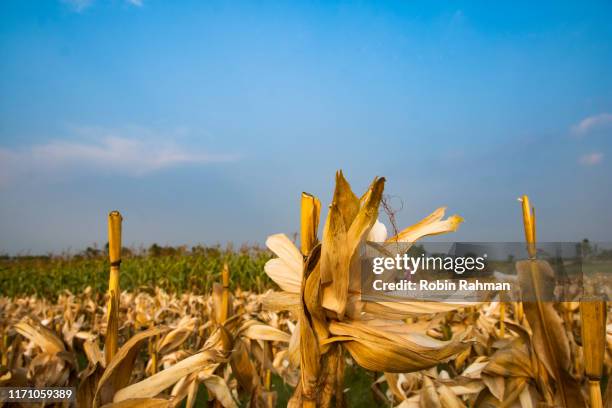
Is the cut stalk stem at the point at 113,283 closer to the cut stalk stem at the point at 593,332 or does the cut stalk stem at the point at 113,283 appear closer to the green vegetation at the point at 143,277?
the cut stalk stem at the point at 593,332

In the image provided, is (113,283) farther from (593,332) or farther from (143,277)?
(143,277)

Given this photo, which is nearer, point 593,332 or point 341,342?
point 341,342

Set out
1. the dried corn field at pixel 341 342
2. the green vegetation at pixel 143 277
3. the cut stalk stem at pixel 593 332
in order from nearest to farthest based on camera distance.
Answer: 1. the dried corn field at pixel 341 342
2. the cut stalk stem at pixel 593 332
3. the green vegetation at pixel 143 277

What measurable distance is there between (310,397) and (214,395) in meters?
0.56

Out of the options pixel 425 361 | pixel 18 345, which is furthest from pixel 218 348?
pixel 18 345

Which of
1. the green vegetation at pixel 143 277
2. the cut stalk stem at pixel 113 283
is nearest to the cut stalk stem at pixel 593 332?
the cut stalk stem at pixel 113 283

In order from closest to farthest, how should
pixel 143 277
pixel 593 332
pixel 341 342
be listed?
1. pixel 341 342
2. pixel 593 332
3. pixel 143 277

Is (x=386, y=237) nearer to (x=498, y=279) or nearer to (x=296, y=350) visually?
(x=296, y=350)

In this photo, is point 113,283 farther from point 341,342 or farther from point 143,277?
point 143,277

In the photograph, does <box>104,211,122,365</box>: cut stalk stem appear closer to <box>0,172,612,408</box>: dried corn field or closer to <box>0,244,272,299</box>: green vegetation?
<box>0,172,612,408</box>: dried corn field

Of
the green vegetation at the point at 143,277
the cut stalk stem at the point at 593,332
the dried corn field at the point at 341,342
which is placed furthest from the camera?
the green vegetation at the point at 143,277

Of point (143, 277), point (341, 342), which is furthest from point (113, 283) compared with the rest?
point (143, 277)

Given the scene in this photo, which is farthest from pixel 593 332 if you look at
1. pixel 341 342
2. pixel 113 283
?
pixel 113 283

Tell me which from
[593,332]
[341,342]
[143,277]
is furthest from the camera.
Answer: [143,277]
